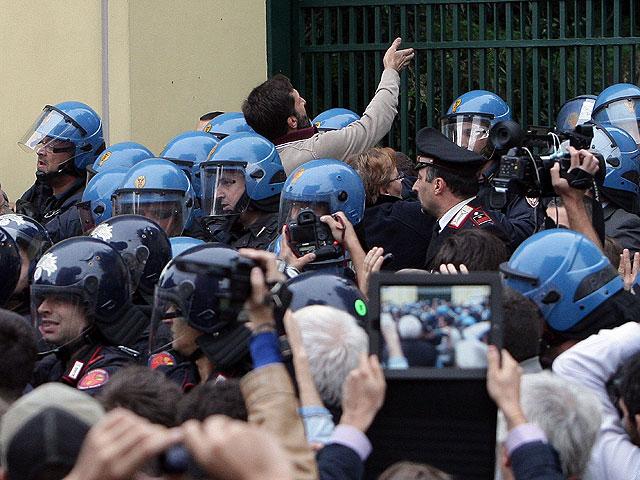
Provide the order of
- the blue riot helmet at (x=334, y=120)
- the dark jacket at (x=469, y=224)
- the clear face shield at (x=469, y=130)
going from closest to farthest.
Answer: the dark jacket at (x=469, y=224)
the clear face shield at (x=469, y=130)
the blue riot helmet at (x=334, y=120)

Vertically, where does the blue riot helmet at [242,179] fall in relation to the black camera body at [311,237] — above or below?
above

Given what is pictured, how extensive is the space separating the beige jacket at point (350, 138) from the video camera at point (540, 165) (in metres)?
1.43

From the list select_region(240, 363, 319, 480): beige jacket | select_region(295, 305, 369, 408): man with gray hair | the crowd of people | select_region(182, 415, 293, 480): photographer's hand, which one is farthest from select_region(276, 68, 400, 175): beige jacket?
select_region(182, 415, 293, 480): photographer's hand

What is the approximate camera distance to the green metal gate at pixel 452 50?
834cm

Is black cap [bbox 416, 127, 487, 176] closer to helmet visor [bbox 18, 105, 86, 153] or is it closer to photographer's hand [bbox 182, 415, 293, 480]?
helmet visor [bbox 18, 105, 86, 153]

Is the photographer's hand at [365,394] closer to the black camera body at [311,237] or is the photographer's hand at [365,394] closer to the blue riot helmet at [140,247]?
the black camera body at [311,237]

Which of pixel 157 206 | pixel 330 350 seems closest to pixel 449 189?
pixel 157 206

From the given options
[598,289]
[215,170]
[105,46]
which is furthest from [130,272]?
[105,46]

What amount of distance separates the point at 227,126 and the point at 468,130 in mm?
1633

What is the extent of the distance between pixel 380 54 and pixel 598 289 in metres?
5.34

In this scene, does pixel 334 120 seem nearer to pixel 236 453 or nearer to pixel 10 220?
pixel 10 220

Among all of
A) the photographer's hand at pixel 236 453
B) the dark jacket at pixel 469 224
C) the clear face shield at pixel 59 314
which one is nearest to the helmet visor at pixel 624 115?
the dark jacket at pixel 469 224

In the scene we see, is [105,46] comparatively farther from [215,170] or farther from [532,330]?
[532,330]

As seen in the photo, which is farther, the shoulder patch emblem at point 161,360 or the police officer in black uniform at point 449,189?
the police officer in black uniform at point 449,189
